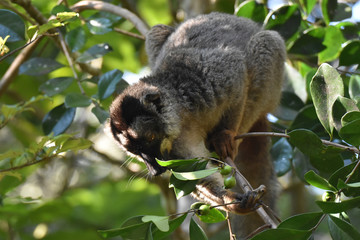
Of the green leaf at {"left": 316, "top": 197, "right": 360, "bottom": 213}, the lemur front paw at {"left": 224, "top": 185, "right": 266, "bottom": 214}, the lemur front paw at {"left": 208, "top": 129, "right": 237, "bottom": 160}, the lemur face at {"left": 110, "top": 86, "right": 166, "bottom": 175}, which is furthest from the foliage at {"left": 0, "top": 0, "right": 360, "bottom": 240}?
the lemur front paw at {"left": 208, "top": 129, "right": 237, "bottom": 160}

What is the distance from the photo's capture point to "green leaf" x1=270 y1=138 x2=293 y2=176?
4539 mm

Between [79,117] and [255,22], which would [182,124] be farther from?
[79,117]

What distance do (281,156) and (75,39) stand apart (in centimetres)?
223

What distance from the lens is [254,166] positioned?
4781 millimetres

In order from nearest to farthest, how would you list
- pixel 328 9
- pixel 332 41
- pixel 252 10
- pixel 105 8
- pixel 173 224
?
pixel 173 224
pixel 332 41
pixel 328 9
pixel 105 8
pixel 252 10

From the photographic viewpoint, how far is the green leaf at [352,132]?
8.48ft

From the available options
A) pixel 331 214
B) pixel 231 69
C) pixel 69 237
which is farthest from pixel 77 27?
pixel 331 214

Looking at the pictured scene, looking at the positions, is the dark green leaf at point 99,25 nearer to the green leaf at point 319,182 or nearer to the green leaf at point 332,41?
the green leaf at point 332,41

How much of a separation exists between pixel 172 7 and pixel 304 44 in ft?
11.7

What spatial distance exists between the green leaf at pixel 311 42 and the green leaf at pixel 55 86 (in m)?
2.20

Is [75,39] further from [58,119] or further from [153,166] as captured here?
[153,166]

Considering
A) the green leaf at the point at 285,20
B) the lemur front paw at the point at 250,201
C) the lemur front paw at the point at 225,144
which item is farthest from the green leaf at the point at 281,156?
the lemur front paw at the point at 250,201

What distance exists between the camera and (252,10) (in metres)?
5.20

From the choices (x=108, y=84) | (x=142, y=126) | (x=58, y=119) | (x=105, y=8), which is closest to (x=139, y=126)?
(x=142, y=126)
